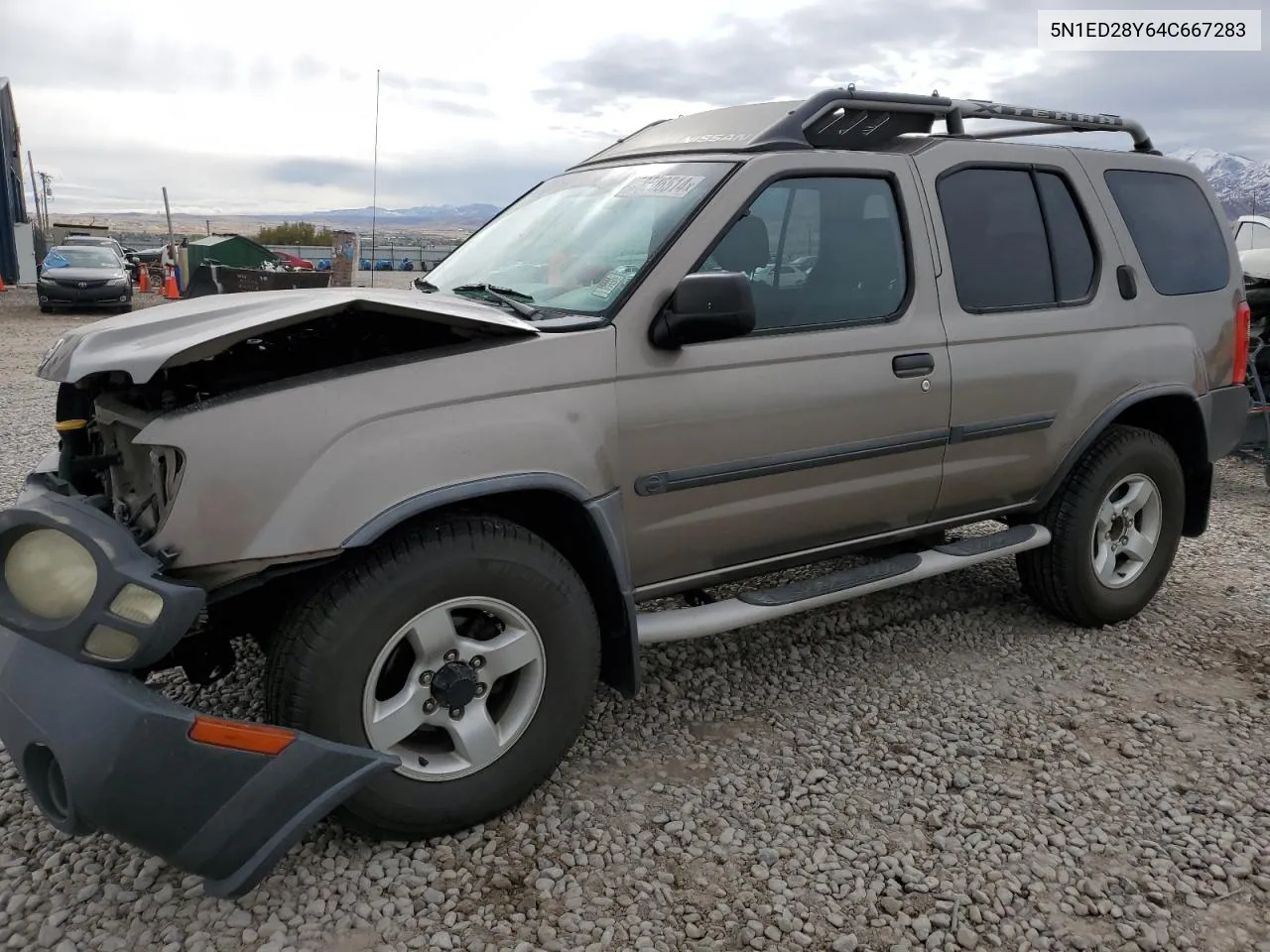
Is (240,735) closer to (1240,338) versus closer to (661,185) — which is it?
(661,185)

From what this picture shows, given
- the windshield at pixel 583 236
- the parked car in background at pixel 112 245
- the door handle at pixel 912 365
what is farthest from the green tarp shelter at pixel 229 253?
the door handle at pixel 912 365

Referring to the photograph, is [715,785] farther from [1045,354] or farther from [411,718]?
[1045,354]

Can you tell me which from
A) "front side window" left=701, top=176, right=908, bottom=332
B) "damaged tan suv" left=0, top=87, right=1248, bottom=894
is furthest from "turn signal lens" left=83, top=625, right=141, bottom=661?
"front side window" left=701, top=176, right=908, bottom=332

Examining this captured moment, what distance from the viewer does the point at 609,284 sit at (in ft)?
9.91

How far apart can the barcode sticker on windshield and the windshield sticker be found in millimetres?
358

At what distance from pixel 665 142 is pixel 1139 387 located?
7.20 feet

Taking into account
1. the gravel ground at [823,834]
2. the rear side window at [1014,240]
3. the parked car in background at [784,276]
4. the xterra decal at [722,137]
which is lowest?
the gravel ground at [823,834]

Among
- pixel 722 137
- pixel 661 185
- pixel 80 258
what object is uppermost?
pixel 722 137

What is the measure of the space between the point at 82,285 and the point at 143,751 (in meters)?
20.6

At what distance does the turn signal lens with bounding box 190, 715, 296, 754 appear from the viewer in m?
2.21

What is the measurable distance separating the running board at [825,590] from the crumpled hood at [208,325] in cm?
101

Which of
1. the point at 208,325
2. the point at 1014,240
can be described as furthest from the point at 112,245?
the point at 1014,240

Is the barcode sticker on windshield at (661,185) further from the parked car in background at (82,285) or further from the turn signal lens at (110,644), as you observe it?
the parked car in background at (82,285)

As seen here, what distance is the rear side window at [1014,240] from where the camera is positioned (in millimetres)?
3664
